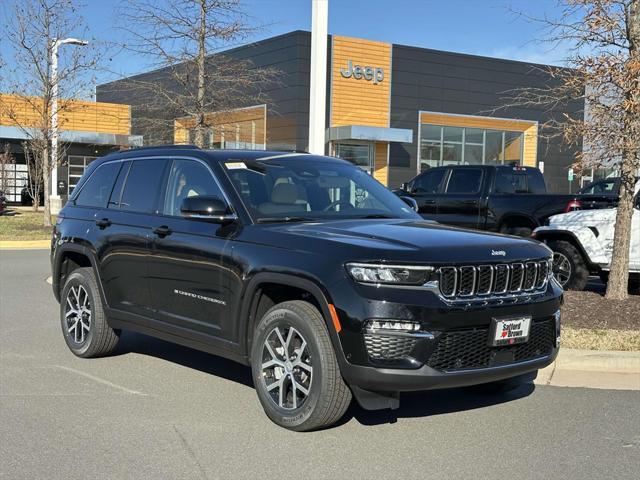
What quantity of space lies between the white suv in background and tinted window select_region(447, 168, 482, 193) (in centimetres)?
356

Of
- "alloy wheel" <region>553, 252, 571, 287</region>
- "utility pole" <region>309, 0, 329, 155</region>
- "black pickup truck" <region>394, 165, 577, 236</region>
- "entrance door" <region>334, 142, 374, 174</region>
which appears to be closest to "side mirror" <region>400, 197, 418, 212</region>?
"alloy wheel" <region>553, 252, 571, 287</region>

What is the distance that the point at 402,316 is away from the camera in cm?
430

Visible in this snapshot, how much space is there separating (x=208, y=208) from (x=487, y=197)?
29.9ft

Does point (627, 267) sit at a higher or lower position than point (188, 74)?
lower

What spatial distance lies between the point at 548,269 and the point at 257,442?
7.72 ft

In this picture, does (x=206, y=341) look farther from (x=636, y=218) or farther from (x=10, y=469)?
(x=636, y=218)

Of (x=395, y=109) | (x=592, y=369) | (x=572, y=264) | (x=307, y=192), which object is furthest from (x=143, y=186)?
(x=395, y=109)

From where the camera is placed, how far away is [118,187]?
265 inches

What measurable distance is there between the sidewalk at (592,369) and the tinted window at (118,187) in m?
4.11

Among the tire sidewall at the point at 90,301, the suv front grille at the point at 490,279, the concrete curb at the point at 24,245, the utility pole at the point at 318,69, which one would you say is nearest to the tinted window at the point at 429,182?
the utility pole at the point at 318,69

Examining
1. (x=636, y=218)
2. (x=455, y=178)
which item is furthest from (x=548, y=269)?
(x=455, y=178)

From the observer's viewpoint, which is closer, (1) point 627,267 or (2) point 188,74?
(1) point 627,267

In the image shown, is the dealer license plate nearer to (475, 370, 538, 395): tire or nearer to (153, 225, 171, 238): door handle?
(475, 370, 538, 395): tire

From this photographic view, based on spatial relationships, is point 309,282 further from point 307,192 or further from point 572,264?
point 572,264
